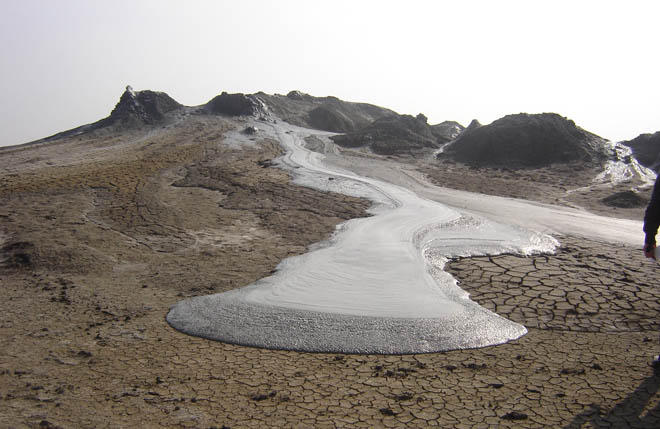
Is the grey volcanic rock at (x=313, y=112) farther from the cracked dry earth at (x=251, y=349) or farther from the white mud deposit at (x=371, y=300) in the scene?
the white mud deposit at (x=371, y=300)

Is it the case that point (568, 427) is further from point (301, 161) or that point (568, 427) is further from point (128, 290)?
point (301, 161)

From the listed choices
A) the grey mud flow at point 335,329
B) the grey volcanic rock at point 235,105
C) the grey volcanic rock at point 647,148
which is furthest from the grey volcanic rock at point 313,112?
the grey mud flow at point 335,329

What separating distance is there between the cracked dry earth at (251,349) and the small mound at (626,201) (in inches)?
235

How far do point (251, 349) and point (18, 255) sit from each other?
4323 mm

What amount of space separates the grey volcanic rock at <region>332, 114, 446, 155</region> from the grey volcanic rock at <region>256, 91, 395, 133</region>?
6.03 meters

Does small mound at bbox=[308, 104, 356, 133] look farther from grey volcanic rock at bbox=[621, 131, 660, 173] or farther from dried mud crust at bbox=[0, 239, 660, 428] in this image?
dried mud crust at bbox=[0, 239, 660, 428]

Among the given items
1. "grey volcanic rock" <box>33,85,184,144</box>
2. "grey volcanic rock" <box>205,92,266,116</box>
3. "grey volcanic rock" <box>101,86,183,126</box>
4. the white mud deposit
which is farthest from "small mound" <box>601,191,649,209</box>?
"grey volcanic rock" <box>101,86,183,126</box>

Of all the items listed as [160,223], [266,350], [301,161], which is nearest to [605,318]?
[266,350]

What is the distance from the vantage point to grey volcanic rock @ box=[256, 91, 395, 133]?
1255 inches

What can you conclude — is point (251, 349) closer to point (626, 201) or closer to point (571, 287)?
point (571, 287)

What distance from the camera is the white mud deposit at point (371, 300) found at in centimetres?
413

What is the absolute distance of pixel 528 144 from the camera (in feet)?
68.2

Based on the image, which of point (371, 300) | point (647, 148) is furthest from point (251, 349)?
point (647, 148)

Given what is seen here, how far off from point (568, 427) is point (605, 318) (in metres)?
2.28
